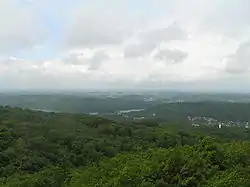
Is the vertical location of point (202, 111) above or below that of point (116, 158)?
below

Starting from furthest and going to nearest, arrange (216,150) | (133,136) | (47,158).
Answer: (133,136) < (47,158) < (216,150)

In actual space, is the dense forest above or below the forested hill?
above

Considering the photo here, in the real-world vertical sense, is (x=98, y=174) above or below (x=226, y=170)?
below

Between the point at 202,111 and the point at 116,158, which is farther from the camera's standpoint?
the point at 202,111

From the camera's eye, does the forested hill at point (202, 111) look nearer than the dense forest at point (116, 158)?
No

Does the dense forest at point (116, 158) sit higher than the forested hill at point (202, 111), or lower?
higher

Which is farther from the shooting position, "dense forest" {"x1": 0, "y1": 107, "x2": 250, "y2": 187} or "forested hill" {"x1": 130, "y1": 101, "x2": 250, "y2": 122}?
"forested hill" {"x1": 130, "y1": 101, "x2": 250, "y2": 122}

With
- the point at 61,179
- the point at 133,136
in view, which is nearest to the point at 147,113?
the point at 133,136

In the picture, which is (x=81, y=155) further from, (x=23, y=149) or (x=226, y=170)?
(x=226, y=170)
